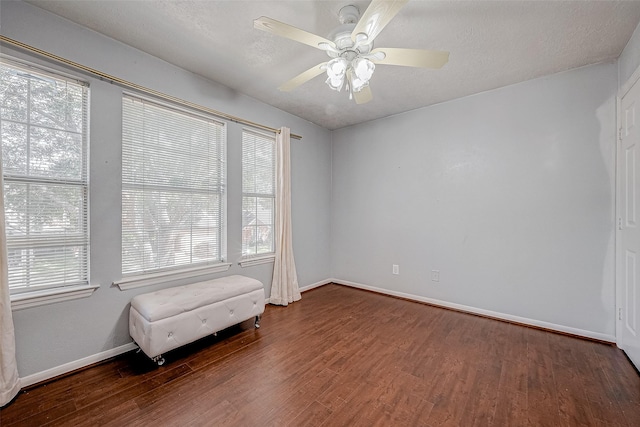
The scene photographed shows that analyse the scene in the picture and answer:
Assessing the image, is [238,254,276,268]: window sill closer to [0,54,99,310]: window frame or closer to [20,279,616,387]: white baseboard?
[20,279,616,387]: white baseboard

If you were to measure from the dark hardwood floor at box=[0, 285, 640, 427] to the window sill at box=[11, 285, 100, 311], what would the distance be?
577 millimetres

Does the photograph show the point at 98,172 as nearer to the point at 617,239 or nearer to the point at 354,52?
the point at 354,52

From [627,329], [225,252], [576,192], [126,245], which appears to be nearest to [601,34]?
[576,192]

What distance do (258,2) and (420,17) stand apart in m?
1.16

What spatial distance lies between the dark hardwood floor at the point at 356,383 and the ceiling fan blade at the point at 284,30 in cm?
229

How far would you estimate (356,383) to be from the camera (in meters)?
1.87

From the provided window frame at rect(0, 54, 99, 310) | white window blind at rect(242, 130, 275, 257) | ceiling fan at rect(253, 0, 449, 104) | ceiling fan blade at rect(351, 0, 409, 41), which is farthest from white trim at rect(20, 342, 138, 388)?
ceiling fan blade at rect(351, 0, 409, 41)

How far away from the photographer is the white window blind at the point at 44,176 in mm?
1789

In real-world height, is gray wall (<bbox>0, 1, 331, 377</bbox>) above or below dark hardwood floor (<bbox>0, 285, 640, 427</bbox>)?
above

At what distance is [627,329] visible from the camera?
7.18 feet

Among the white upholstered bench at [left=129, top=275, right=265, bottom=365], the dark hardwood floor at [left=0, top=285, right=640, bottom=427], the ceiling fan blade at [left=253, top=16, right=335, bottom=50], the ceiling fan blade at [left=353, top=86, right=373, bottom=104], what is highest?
the ceiling fan blade at [left=253, top=16, right=335, bottom=50]

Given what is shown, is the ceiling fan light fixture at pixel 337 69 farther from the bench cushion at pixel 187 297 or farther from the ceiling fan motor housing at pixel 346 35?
the bench cushion at pixel 187 297

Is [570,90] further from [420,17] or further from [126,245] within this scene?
[126,245]

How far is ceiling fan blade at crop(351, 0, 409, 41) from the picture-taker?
1264mm
